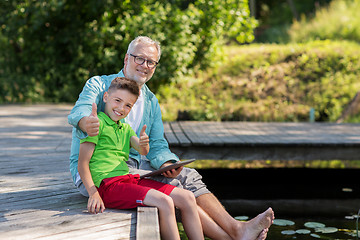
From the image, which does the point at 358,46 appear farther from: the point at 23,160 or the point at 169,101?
the point at 23,160

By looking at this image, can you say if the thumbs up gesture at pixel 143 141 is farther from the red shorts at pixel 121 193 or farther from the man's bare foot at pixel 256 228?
the man's bare foot at pixel 256 228

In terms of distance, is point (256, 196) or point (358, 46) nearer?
point (256, 196)

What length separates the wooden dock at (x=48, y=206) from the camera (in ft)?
8.80

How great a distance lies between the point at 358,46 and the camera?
12.4 metres

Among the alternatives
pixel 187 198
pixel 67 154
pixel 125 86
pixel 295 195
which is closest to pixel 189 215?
pixel 187 198

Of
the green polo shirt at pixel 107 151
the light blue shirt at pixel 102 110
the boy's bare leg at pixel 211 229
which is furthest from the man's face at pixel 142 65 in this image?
the boy's bare leg at pixel 211 229

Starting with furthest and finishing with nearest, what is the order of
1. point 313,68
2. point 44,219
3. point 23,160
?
1. point 313,68
2. point 23,160
3. point 44,219

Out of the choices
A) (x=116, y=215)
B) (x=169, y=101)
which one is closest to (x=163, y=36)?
(x=169, y=101)

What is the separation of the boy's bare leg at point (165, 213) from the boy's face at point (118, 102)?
53 centimetres

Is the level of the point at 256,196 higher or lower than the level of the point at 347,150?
lower

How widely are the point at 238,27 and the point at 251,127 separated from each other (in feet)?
12.3

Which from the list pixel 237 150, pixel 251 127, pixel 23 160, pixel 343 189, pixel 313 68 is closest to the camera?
pixel 23 160

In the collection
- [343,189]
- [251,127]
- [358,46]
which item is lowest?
[343,189]

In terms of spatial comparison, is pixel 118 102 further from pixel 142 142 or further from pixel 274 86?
pixel 274 86
